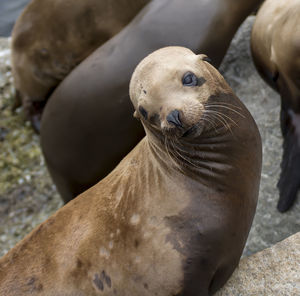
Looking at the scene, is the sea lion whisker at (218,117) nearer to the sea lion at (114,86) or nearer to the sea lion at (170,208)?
the sea lion at (170,208)

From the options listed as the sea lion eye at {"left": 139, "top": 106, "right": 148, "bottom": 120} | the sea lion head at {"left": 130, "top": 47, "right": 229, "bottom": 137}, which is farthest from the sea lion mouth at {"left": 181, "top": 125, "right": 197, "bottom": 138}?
the sea lion eye at {"left": 139, "top": 106, "right": 148, "bottom": 120}

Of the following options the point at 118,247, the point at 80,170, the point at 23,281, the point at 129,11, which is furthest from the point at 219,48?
the point at 23,281

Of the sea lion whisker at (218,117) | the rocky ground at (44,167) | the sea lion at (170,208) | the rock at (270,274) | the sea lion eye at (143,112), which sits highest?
the sea lion eye at (143,112)

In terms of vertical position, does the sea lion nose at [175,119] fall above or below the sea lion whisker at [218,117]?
above

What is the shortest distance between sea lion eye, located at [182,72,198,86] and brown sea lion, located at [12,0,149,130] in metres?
2.64

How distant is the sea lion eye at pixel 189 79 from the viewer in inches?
122

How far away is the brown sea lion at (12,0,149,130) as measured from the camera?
18.5ft

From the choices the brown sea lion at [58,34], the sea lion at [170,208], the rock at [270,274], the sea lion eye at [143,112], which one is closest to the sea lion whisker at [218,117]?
the sea lion at [170,208]

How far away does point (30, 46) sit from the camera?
19.7ft

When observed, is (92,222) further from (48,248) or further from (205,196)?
(205,196)

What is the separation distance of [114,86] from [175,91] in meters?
1.83

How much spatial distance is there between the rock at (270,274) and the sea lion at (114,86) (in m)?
1.67

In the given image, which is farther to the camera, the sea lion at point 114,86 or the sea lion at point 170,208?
the sea lion at point 114,86

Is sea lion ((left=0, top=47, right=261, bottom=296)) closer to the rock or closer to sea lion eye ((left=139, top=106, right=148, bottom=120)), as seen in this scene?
sea lion eye ((left=139, top=106, right=148, bottom=120))
